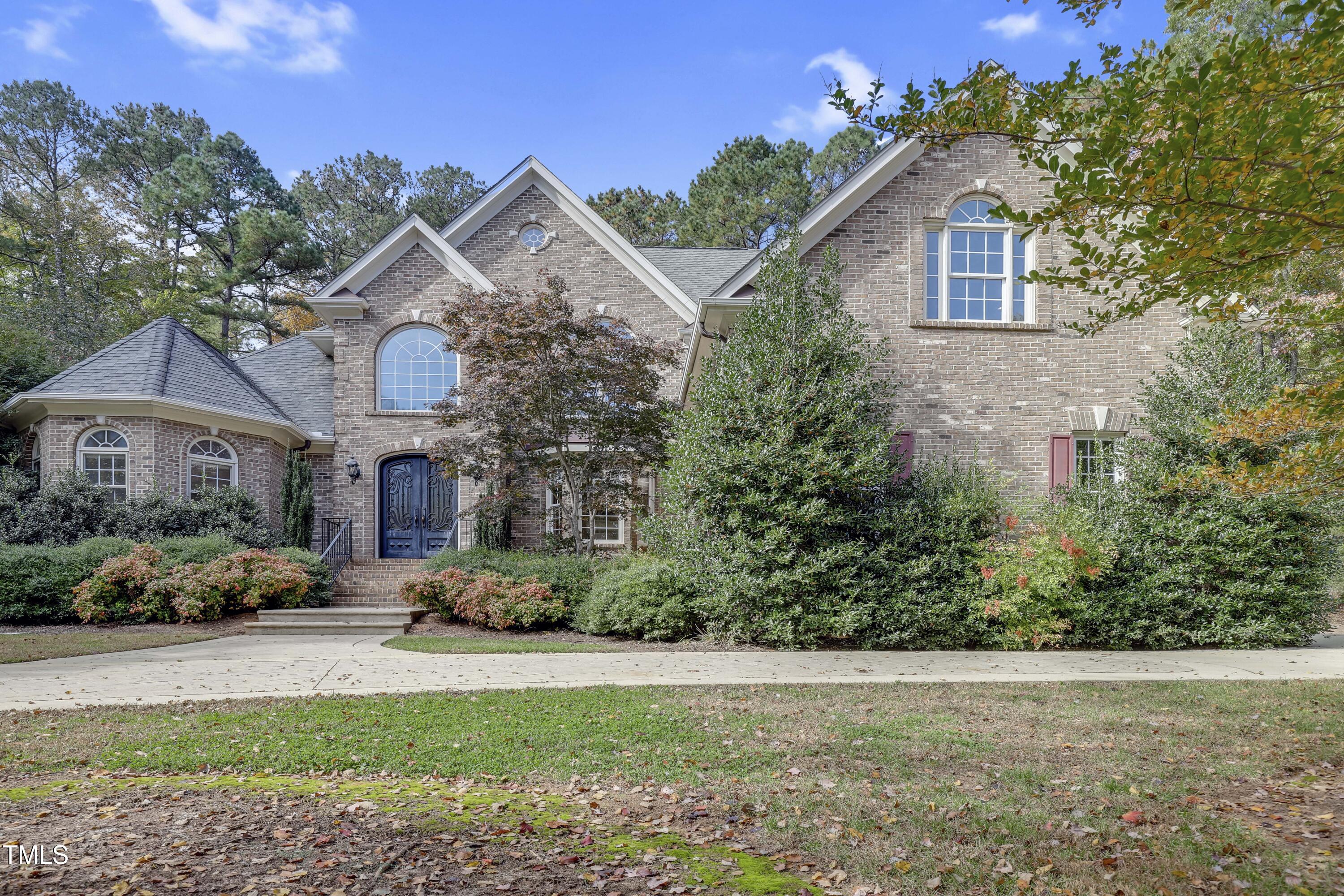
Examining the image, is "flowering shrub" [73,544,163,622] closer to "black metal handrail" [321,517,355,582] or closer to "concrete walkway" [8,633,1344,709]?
"concrete walkway" [8,633,1344,709]

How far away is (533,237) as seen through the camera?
1822cm

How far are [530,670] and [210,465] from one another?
1073cm

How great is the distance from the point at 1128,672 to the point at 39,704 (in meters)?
10.1

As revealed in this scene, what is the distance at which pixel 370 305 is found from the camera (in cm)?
1636

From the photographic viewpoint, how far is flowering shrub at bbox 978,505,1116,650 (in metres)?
8.90

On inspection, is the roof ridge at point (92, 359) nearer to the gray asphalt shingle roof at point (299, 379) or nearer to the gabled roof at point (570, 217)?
the gray asphalt shingle roof at point (299, 379)

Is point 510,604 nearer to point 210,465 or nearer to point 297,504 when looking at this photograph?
point 297,504

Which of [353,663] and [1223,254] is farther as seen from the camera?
[353,663]

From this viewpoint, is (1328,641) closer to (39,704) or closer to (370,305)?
(39,704)

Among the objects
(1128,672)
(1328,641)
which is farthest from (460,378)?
(1328,641)

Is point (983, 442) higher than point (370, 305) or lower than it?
lower

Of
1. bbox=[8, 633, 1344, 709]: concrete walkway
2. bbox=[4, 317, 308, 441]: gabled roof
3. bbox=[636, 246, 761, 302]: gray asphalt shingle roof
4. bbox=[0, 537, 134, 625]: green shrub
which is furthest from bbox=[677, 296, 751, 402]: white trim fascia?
bbox=[0, 537, 134, 625]: green shrub

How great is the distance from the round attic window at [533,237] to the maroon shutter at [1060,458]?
39.9 ft

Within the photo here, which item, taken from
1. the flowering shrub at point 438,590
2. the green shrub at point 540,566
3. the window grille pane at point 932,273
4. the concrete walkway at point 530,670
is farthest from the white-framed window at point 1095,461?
the flowering shrub at point 438,590
